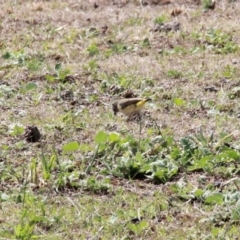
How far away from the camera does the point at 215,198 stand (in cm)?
511

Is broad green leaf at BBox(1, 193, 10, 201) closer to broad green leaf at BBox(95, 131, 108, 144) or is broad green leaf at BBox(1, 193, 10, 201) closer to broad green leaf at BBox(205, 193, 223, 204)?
broad green leaf at BBox(95, 131, 108, 144)

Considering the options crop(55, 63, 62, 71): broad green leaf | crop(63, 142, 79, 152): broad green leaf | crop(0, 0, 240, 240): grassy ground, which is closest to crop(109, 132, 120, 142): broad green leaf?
crop(0, 0, 240, 240): grassy ground

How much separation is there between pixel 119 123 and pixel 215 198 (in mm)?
1906

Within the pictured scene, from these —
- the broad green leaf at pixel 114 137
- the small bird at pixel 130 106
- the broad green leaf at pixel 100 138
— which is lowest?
the small bird at pixel 130 106

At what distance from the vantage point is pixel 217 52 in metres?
8.99

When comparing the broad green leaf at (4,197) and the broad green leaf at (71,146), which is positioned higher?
the broad green leaf at (4,197)

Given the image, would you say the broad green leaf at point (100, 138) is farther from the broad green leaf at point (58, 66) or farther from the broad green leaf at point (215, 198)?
the broad green leaf at point (58, 66)

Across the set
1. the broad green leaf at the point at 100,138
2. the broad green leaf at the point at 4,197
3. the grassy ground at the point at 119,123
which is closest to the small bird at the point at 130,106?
the grassy ground at the point at 119,123

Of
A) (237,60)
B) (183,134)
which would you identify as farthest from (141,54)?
(183,134)

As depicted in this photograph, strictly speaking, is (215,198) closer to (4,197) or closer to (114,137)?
(114,137)

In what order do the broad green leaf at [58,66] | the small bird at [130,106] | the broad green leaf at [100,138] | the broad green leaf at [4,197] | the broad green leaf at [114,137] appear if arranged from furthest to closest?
1. the broad green leaf at [58,66]
2. the small bird at [130,106]
3. the broad green leaf at [114,137]
4. the broad green leaf at [100,138]
5. the broad green leaf at [4,197]

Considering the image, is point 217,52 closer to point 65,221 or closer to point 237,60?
point 237,60

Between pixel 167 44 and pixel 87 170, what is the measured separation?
155 inches

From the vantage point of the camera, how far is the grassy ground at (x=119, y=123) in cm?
503
